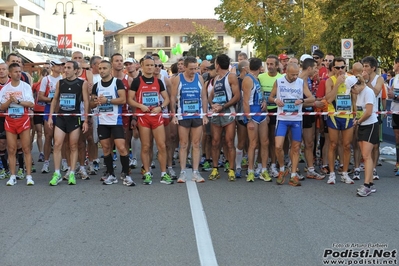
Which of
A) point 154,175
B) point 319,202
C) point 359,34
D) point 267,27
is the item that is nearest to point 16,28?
point 267,27

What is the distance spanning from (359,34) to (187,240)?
33.5m

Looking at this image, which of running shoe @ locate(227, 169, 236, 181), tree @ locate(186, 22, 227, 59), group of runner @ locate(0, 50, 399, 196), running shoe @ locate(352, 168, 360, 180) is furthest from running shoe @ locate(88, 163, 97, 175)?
tree @ locate(186, 22, 227, 59)

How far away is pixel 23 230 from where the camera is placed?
7.43m

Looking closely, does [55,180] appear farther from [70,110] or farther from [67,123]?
[70,110]

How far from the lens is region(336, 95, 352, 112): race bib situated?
425 inches

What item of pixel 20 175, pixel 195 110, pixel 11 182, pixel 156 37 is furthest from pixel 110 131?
pixel 156 37

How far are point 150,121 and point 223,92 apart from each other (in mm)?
1379

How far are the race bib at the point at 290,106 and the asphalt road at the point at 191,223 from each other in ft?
4.07

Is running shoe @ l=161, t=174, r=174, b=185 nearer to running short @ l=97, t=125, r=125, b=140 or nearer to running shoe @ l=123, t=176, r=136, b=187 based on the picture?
running shoe @ l=123, t=176, r=136, b=187

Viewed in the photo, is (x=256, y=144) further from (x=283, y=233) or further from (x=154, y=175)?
(x=283, y=233)

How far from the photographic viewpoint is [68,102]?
10.9m

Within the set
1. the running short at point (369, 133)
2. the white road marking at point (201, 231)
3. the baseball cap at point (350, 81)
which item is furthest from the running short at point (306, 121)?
the white road marking at point (201, 231)

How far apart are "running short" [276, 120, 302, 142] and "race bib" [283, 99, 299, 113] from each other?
0.18 meters

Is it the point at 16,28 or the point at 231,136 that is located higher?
the point at 16,28
